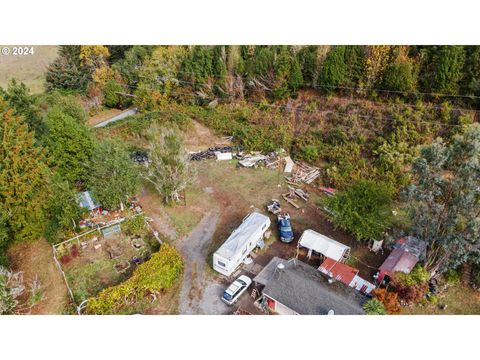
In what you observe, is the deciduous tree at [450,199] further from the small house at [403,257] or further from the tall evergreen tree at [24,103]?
the tall evergreen tree at [24,103]

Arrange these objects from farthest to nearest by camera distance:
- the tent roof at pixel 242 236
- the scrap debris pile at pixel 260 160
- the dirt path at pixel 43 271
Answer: the scrap debris pile at pixel 260 160
the tent roof at pixel 242 236
the dirt path at pixel 43 271

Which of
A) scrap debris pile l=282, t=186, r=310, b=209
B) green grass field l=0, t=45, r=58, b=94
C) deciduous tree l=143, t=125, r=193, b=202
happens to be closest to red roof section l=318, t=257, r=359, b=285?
scrap debris pile l=282, t=186, r=310, b=209

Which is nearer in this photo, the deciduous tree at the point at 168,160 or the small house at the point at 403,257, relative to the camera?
the small house at the point at 403,257

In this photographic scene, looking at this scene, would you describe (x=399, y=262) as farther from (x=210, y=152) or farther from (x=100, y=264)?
(x=210, y=152)

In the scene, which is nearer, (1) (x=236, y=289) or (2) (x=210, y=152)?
(1) (x=236, y=289)

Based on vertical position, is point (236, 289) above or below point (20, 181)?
below

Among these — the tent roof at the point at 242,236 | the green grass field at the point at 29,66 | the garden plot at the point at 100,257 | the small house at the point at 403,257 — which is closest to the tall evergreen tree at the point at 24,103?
the green grass field at the point at 29,66

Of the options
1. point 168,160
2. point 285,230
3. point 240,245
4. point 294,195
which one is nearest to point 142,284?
point 240,245

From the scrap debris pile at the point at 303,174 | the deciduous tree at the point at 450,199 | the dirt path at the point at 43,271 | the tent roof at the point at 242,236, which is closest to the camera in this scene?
the deciduous tree at the point at 450,199
